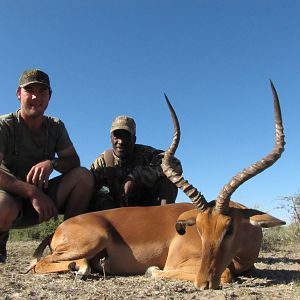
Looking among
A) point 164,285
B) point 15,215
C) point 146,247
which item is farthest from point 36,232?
point 164,285

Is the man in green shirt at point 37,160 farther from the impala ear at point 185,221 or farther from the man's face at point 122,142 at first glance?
the impala ear at point 185,221

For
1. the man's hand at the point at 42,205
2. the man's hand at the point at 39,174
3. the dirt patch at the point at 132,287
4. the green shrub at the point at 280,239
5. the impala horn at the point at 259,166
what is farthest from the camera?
the green shrub at the point at 280,239

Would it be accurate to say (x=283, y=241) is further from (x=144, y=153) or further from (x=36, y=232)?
(x=36, y=232)

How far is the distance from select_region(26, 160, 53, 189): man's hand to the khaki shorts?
1.14ft

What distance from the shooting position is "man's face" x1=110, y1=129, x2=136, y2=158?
8109 mm

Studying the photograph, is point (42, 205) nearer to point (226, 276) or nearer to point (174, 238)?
point (174, 238)

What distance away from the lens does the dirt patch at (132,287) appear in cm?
423

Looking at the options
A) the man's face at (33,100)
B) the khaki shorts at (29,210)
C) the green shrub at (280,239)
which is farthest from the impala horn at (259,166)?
the green shrub at (280,239)

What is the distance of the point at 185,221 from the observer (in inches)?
217

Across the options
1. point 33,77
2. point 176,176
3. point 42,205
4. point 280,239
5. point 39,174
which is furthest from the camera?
point 280,239

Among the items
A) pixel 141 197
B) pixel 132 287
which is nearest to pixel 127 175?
pixel 141 197

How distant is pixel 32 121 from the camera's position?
698 cm

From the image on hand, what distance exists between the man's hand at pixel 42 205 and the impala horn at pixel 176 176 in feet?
5.44

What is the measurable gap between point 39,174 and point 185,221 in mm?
2204
